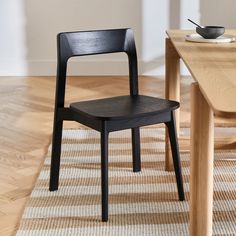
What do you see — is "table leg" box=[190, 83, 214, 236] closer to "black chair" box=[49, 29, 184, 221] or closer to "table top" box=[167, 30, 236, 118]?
"table top" box=[167, 30, 236, 118]

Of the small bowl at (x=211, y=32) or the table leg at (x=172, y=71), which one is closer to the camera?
the small bowl at (x=211, y=32)

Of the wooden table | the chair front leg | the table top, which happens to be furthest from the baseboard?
the wooden table

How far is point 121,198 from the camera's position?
84.9 inches

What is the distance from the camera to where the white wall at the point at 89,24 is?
4.57m

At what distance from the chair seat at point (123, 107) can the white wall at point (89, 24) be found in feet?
8.18

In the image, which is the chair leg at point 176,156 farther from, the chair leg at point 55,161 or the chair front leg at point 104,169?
the chair leg at point 55,161

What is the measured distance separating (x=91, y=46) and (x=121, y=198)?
608 mm

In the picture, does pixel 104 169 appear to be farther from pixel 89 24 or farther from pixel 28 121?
pixel 89 24

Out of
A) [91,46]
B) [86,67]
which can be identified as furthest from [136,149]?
[86,67]

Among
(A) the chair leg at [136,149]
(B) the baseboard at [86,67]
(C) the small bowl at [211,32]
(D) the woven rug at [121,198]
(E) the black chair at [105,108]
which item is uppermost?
(C) the small bowl at [211,32]

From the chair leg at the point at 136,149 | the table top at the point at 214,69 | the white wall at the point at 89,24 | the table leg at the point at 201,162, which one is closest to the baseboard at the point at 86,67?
the white wall at the point at 89,24

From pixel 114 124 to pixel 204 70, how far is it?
1.75 ft

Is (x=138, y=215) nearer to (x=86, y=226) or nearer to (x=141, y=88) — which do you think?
(x=86, y=226)

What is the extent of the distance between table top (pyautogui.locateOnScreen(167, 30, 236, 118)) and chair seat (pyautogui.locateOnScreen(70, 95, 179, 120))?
9.5 inches
